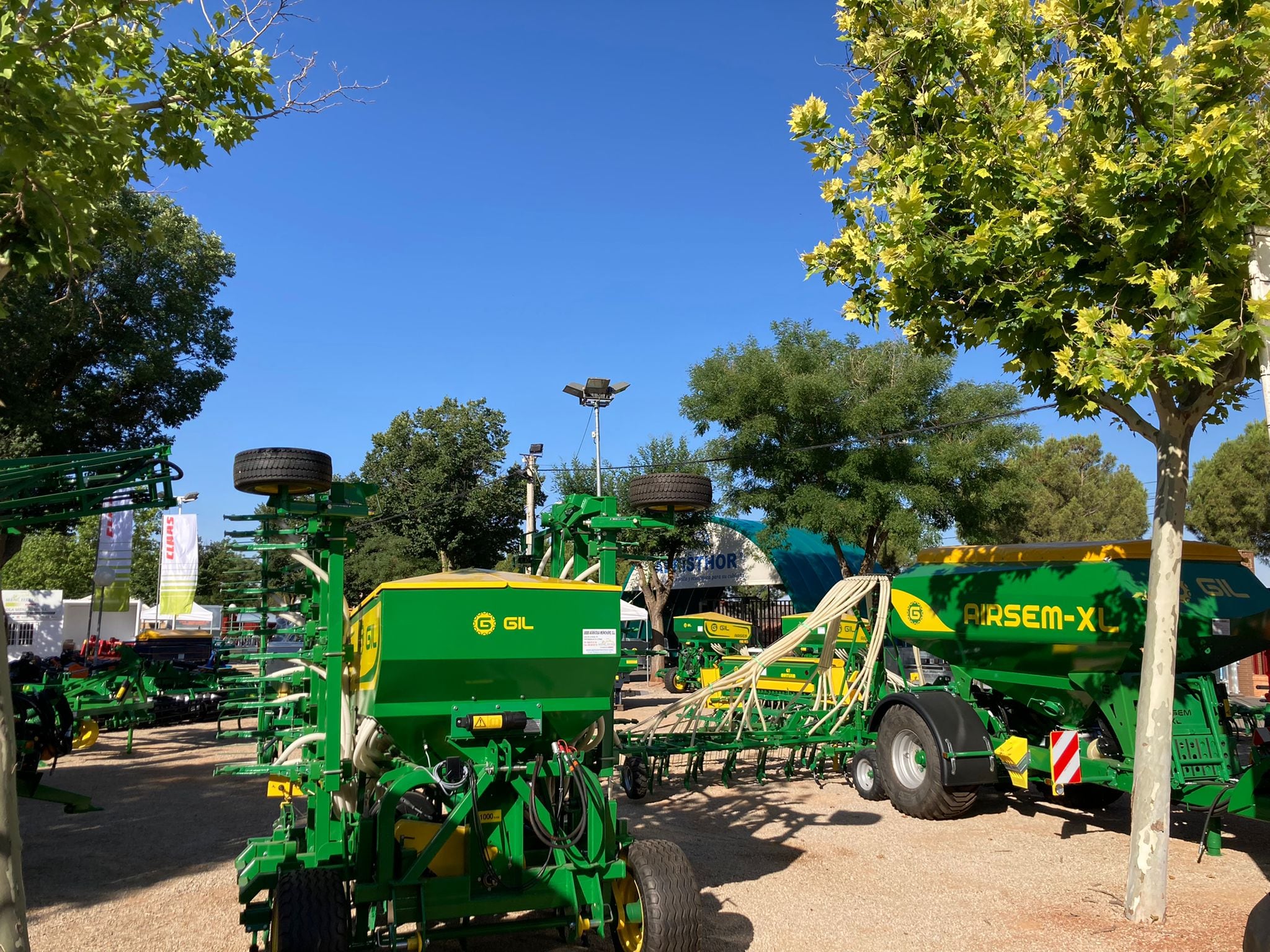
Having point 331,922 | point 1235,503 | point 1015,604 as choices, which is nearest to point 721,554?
point 1235,503

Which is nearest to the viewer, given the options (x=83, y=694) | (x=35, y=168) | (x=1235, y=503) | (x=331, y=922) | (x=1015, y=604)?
(x=35, y=168)

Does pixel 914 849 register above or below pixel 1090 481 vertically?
below

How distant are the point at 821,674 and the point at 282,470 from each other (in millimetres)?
7267

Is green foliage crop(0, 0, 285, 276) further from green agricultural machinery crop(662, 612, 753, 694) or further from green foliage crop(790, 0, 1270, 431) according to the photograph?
green agricultural machinery crop(662, 612, 753, 694)

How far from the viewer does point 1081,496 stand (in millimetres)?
40156

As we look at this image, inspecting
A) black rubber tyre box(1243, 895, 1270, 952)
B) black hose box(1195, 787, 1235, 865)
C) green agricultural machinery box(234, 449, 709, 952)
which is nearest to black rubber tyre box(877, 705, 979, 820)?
black hose box(1195, 787, 1235, 865)

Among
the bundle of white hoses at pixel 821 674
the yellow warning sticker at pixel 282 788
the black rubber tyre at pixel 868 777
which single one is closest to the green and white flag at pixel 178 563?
the bundle of white hoses at pixel 821 674

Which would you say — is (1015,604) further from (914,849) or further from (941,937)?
(941,937)

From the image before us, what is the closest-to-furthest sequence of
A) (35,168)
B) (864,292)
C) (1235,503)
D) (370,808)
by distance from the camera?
1. (35,168)
2. (370,808)
3. (864,292)
4. (1235,503)

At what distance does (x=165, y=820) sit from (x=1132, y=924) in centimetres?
873

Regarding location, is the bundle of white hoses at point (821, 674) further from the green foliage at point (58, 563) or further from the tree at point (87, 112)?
the green foliage at point (58, 563)

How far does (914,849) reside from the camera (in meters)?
8.19

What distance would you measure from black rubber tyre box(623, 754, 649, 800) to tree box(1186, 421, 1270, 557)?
2480 cm

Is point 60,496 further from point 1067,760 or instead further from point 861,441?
point 861,441
